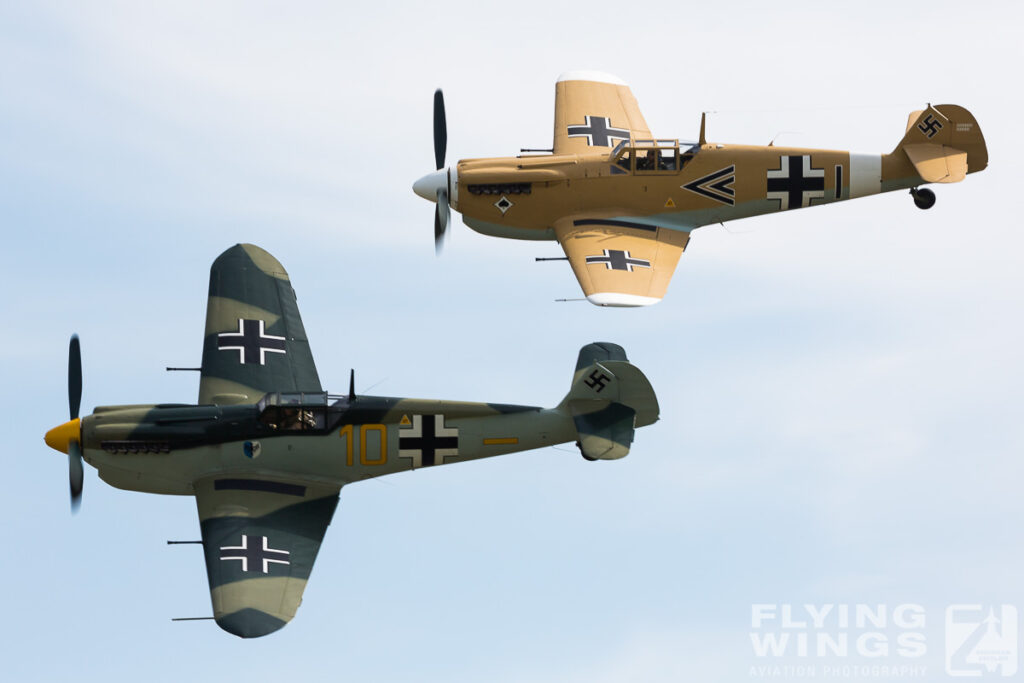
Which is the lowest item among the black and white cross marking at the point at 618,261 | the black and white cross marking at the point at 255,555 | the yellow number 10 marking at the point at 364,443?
the black and white cross marking at the point at 255,555

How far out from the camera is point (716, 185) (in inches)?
1040

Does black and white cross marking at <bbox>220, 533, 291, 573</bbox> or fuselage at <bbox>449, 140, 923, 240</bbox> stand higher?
fuselage at <bbox>449, 140, 923, 240</bbox>

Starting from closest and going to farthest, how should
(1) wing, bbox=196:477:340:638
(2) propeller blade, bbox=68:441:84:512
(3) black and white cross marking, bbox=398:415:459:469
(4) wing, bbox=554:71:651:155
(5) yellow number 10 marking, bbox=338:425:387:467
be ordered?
(1) wing, bbox=196:477:340:638, (2) propeller blade, bbox=68:441:84:512, (5) yellow number 10 marking, bbox=338:425:387:467, (3) black and white cross marking, bbox=398:415:459:469, (4) wing, bbox=554:71:651:155

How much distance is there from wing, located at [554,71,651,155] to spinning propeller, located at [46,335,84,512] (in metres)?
7.42

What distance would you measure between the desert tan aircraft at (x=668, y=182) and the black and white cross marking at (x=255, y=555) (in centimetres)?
541

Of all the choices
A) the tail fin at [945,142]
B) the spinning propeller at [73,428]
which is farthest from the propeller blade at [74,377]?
the tail fin at [945,142]

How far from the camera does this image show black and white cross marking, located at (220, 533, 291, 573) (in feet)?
71.5

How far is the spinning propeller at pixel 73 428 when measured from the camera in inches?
900

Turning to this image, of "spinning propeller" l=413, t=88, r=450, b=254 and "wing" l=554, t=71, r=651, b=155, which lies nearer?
"spinning propeller" l=413, t=88, r=450, b=254

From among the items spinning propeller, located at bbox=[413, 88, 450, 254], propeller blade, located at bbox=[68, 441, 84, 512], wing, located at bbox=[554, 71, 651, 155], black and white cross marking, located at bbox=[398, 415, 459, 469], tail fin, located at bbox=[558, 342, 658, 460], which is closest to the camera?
propeller blade, located at bbox=[68, 441, 84, 512]

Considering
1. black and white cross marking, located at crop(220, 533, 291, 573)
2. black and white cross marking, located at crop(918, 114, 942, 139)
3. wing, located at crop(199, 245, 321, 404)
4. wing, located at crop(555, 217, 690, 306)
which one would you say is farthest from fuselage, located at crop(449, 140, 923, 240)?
black and white cross marking, located at crop(220, 533, 291, 573)

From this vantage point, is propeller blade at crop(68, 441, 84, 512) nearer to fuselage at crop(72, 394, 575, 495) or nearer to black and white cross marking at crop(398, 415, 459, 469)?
fuselage at crop(72, 394, 575, 495)

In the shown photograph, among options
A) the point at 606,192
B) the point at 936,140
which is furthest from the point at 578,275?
the point at 936,140

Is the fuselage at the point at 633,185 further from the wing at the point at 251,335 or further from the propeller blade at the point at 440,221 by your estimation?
the wing at the point at 251,335
